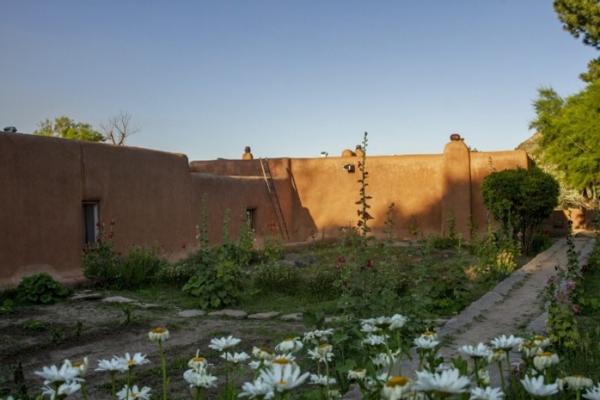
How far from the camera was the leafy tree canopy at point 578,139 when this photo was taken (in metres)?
16.1

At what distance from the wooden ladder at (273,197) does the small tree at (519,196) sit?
6.44m

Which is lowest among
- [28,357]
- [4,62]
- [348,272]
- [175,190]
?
[28,357]

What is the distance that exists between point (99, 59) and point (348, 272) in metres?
13.0

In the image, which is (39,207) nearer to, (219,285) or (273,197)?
(219,285)

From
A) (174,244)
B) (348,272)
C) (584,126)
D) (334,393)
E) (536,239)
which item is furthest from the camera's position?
(584,126)

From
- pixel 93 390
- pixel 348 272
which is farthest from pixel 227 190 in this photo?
pixel 93 390

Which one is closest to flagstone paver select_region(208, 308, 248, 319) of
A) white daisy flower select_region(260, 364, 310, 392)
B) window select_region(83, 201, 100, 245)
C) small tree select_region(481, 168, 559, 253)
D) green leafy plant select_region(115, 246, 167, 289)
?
green leafy plant select_region(115, 246, 167, 289)

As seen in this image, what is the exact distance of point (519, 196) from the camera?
12.0m

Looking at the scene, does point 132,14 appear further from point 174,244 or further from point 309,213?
point 309,213

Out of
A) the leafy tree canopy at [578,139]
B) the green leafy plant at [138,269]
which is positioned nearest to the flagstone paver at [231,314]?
the green leafy plant at [138,269]

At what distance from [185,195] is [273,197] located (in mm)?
4399

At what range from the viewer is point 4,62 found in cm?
1512

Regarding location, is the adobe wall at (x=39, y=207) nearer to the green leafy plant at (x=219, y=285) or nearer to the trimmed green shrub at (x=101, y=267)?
the trimmed green shrub at (x=101, y=267)

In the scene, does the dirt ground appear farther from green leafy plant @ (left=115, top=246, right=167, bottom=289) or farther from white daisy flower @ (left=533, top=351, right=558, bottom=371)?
white daisy flower @ (left=533, top=351, right=558, bottom=371)
